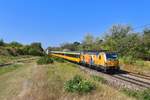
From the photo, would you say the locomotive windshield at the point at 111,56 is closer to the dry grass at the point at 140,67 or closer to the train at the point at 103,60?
the train at the point at 103,60

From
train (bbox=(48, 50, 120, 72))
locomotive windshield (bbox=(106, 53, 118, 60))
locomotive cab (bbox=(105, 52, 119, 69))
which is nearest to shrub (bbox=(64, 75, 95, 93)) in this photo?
locomotive cab (bbox=(105, 52, 119, 69))

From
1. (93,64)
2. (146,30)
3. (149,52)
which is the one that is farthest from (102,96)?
(146,30)

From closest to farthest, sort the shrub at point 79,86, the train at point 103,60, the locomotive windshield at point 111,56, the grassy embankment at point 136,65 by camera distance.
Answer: the shrub at point 79,86, the train at point 103,60, the locomotive windshield at point 111,56, the grassy embankment at point 136,65

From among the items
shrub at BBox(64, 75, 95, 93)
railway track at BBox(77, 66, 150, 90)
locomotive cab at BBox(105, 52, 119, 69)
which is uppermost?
locomotive cab at BBox(105, 52, 119, 69)

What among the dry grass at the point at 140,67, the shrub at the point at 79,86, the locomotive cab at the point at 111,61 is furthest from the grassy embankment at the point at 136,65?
the shrub at the point at 79,86

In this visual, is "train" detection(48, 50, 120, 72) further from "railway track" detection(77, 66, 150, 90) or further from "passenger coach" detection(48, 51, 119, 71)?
"railway track" detection(77, 66, 150, 90)

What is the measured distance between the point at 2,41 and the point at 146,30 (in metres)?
79.6

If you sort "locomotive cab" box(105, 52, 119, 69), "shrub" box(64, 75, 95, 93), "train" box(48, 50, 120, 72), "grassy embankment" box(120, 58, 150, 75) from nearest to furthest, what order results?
"shrub" box(64, 75, 95, 93) → "locomotive cab" box(105, 52, 119, 69) → "train" box(48, 50, 120, 72) → "grassy embankment" box(120, 58, 150, 75)

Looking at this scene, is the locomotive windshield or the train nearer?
the train

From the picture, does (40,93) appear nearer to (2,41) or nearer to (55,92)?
(55,92)

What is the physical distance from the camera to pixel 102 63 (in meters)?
30.3

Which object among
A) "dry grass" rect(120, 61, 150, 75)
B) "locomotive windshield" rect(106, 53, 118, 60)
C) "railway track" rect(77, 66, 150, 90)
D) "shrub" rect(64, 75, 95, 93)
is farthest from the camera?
"dry grass" rect(120, 61, 150, 75)

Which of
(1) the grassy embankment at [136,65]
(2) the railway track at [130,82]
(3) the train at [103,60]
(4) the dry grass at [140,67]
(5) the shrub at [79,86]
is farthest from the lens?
(1) the grassy embankment at [136,65]

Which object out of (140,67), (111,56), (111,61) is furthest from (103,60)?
(140,67)
